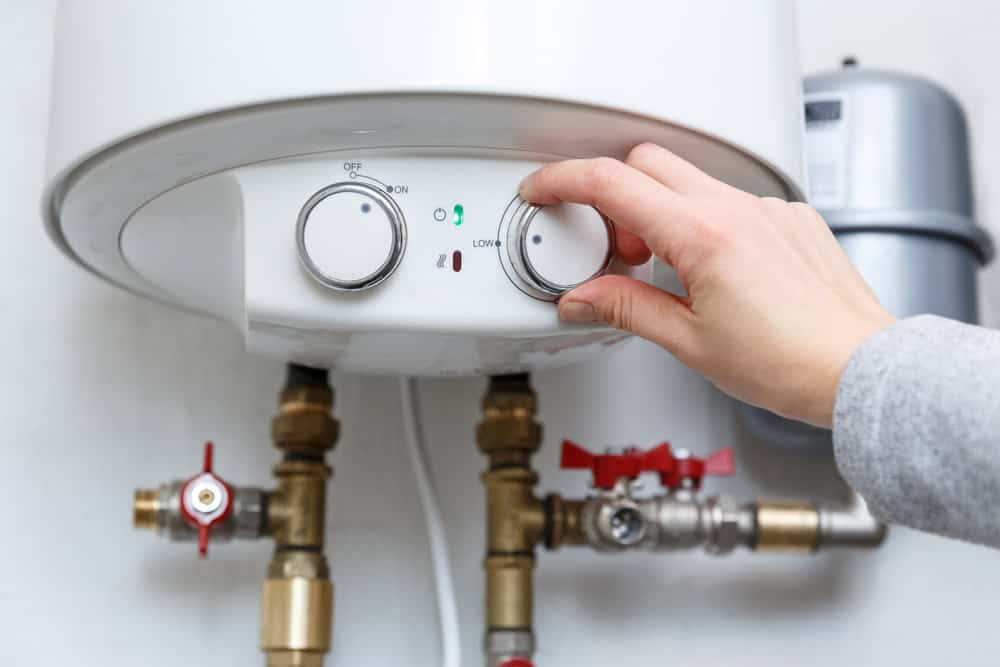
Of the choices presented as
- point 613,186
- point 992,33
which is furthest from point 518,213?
point 992,33

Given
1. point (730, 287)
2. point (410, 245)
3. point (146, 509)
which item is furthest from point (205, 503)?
point (730, 287)

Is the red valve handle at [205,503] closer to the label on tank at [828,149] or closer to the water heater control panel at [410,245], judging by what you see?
the water heater control panel at [410,245]

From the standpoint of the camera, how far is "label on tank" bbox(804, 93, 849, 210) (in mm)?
779

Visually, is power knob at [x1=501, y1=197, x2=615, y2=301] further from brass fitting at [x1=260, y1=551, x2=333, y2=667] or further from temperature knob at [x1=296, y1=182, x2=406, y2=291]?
brass fitting at [x1=260, y1=551, x2=333, y2=667]

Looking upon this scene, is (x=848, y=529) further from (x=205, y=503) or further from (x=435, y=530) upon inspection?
(x=205, y=503)

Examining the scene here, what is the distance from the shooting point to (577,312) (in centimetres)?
54

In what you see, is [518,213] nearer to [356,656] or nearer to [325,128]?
[325,128]

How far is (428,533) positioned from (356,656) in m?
0.10

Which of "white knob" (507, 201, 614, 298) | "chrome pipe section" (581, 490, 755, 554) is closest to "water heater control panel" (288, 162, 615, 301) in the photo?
"white knob" (507, 201, 614, 298)

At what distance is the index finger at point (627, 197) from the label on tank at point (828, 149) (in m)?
0.30

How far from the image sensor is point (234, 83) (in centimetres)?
50

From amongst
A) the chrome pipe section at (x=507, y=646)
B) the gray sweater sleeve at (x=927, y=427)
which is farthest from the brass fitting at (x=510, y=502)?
the gray sweater sleeve at (x=927, y=427)

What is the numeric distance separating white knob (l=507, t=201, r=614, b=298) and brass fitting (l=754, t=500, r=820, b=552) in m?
0.33

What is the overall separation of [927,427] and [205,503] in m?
0.46
